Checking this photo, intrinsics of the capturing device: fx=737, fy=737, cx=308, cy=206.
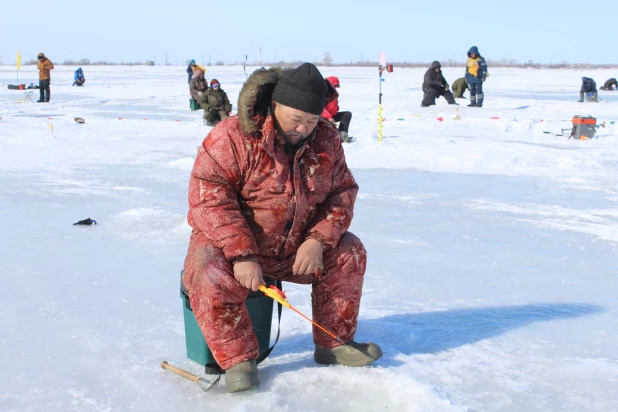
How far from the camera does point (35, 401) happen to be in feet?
8.09

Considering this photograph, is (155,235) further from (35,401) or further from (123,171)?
(123,171)

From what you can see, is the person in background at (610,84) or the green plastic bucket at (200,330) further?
the person in background at (610,84)

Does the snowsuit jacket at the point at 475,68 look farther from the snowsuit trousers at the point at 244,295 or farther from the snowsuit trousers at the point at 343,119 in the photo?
the snowsuit trousers at the point at 244,295

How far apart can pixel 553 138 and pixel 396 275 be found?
9.47 metres

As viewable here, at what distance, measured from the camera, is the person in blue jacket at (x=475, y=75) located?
19.0 m

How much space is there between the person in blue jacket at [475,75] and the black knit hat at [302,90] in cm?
1698

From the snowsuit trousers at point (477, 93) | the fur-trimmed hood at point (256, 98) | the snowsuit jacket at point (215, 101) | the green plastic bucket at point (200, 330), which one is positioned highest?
the snowsuit trousers at point (477, 93)

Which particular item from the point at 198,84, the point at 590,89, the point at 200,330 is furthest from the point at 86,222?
the point at 590,89

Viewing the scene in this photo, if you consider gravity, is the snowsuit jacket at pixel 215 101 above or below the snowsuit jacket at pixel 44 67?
below

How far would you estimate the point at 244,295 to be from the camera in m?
2.61

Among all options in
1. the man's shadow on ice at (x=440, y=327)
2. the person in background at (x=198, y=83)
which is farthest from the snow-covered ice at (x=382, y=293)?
the person in background at (x=198, y=83)

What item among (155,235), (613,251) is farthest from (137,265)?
(613,251)

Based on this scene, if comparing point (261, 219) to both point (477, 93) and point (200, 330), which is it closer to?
point (200, 330)

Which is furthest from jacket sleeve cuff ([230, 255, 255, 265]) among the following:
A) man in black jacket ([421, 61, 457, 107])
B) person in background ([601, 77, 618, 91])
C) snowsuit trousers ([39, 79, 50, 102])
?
person in background ([601, 77, 618, 91])
